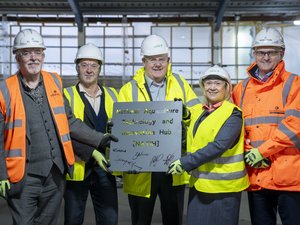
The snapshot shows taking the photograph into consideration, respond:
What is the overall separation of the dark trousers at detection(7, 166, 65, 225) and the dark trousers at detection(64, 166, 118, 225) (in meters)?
0.34

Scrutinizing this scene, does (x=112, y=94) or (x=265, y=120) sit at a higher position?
(x=112, y=94)

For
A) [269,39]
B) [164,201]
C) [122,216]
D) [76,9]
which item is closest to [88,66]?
[164,201]

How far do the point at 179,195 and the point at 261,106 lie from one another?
3.48 ft

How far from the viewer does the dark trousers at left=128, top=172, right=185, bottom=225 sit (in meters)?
3.58

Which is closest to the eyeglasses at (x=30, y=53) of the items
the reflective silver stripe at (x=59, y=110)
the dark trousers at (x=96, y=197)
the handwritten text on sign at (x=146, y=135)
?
the reflective silver stripe at (x=59, y=110)

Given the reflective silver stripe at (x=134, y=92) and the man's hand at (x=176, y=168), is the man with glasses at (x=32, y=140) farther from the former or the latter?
the man's hand at (x=176, y=168)

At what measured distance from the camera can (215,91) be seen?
3.22 meters

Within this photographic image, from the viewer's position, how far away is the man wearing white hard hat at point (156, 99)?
3.55 m

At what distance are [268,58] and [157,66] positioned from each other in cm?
95

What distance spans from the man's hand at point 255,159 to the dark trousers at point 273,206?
233 millimetres

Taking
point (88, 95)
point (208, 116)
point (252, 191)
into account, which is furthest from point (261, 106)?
point (88, 95)

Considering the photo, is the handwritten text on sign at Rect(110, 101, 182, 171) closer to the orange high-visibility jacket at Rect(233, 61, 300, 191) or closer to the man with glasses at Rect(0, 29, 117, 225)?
the man with glasses at Rect(0, 29, 117, 225)

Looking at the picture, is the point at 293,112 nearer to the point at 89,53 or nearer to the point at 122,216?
the point at 89,53

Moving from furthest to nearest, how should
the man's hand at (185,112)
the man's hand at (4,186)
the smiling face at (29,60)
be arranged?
the man's hand at (185,112) < the smiling face at (29,60) < the man's hand at (4,186)
